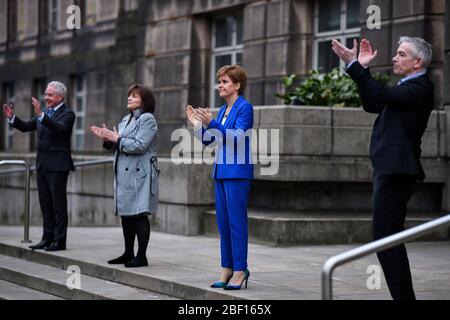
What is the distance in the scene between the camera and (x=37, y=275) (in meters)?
10.1

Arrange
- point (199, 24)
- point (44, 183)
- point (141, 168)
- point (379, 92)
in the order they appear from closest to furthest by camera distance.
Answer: point (379, 92) → point (141, 168) → point (44, 183) → point (199, 24)

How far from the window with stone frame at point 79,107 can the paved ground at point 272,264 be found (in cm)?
979

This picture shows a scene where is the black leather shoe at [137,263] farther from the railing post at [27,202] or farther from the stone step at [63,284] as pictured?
the railing post at [27,202]

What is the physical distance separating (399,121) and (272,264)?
3424mm

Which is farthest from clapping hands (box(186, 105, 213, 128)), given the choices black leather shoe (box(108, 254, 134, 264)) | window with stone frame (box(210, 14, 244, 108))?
window with stone frame (box(210, 14, 244, 108))

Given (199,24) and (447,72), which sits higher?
(199,24)

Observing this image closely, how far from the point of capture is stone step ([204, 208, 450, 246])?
12.0 metres

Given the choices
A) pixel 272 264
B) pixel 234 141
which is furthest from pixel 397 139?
pixel 272 264

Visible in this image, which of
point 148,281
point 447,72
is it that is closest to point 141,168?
point 148,281

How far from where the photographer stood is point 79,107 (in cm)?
2398

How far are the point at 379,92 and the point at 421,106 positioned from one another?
14.6 inches

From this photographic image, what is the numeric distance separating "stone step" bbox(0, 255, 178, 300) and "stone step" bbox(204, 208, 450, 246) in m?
2.70

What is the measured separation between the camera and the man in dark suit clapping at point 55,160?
448 inches

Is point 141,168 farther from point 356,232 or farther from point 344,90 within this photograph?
point 344,90
